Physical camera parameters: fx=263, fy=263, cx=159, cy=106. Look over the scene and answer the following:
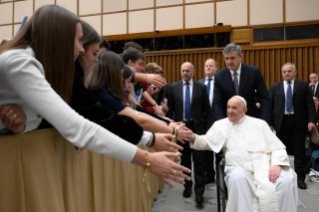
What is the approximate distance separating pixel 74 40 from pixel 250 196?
2.05 metres

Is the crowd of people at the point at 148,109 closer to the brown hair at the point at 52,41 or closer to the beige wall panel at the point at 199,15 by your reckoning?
the brown hair at the point at 52,41

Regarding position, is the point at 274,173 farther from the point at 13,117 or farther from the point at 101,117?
the point at 13,117

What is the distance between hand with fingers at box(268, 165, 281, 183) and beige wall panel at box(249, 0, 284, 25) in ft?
19.6

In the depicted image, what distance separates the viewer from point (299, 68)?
7.37 meters

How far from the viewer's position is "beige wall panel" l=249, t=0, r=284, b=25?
7262 mm

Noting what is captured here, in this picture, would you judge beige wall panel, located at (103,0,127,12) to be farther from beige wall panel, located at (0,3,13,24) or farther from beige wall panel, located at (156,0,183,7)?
beige wall panel, located at (0,3,13,24)

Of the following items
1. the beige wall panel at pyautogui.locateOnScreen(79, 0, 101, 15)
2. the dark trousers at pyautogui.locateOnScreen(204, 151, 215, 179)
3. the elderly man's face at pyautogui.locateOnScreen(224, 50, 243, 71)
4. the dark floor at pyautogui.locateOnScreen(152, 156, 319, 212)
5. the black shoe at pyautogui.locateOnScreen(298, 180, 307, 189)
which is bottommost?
the dark floor at pyautogui.locateOnScreen(152, 156, 319, 212)

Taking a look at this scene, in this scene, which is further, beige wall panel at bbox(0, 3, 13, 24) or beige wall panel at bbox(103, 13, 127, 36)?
beige wall panel at bbox(0, 3, 13, 24)

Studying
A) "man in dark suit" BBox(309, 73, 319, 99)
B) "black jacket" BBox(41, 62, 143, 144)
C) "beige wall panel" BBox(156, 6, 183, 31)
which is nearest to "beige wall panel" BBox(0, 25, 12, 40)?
"beige wall panel" BBox(156, 6, 183, 31)

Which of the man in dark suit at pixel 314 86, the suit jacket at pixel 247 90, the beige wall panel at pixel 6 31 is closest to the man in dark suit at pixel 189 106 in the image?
the suit jacket at pixel 247 90

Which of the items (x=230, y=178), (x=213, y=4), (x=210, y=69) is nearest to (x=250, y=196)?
(x=230, y=178)

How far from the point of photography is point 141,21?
27.9ft

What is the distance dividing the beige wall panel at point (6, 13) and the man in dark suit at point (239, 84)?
9649mm

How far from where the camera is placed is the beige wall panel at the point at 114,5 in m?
8.70
